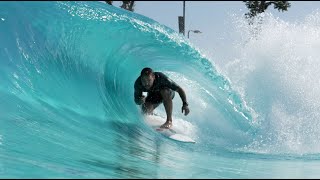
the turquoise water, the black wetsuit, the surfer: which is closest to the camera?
the turquoise water

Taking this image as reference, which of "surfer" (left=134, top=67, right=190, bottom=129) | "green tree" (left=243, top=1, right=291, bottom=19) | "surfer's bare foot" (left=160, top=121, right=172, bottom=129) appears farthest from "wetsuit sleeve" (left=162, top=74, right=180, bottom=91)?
"green tree" (left=243, top=1, right=291, bottom=19)

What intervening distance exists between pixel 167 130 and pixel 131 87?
212cm

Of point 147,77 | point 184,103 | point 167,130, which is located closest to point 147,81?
point 147,77

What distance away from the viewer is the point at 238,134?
755cm

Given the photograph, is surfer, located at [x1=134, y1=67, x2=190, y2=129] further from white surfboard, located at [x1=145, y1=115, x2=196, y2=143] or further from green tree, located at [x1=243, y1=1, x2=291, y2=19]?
green tree, located at [x1=243, y1=1, x2=291, y2=19]

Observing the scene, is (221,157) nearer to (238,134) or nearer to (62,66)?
(238,134)

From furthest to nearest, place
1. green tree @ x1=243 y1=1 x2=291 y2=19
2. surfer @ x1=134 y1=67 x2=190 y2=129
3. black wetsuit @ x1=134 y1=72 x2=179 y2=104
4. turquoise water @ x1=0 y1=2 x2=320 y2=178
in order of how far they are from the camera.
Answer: green tree @ x1=243 y1=1 x2=291 y2=19 → black wetsuit @ x1=134 y1=72 x2=179 y2=104 → surfer @ x1=134 y1=67 x2=190 y2=129 → turquoise water @ x1=0 y1=2 x2=320 y2=178

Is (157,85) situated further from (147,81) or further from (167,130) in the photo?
(167,130)

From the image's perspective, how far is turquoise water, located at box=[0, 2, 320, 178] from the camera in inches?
251

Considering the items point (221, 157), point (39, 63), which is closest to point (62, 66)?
point (39, 63)

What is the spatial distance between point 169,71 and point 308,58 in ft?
7.54

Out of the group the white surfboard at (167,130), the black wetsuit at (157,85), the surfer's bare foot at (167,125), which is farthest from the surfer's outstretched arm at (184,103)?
the surfer's bare foot at (167,125)

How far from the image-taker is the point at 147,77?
6.78 metres

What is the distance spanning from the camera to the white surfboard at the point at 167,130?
667 cm
